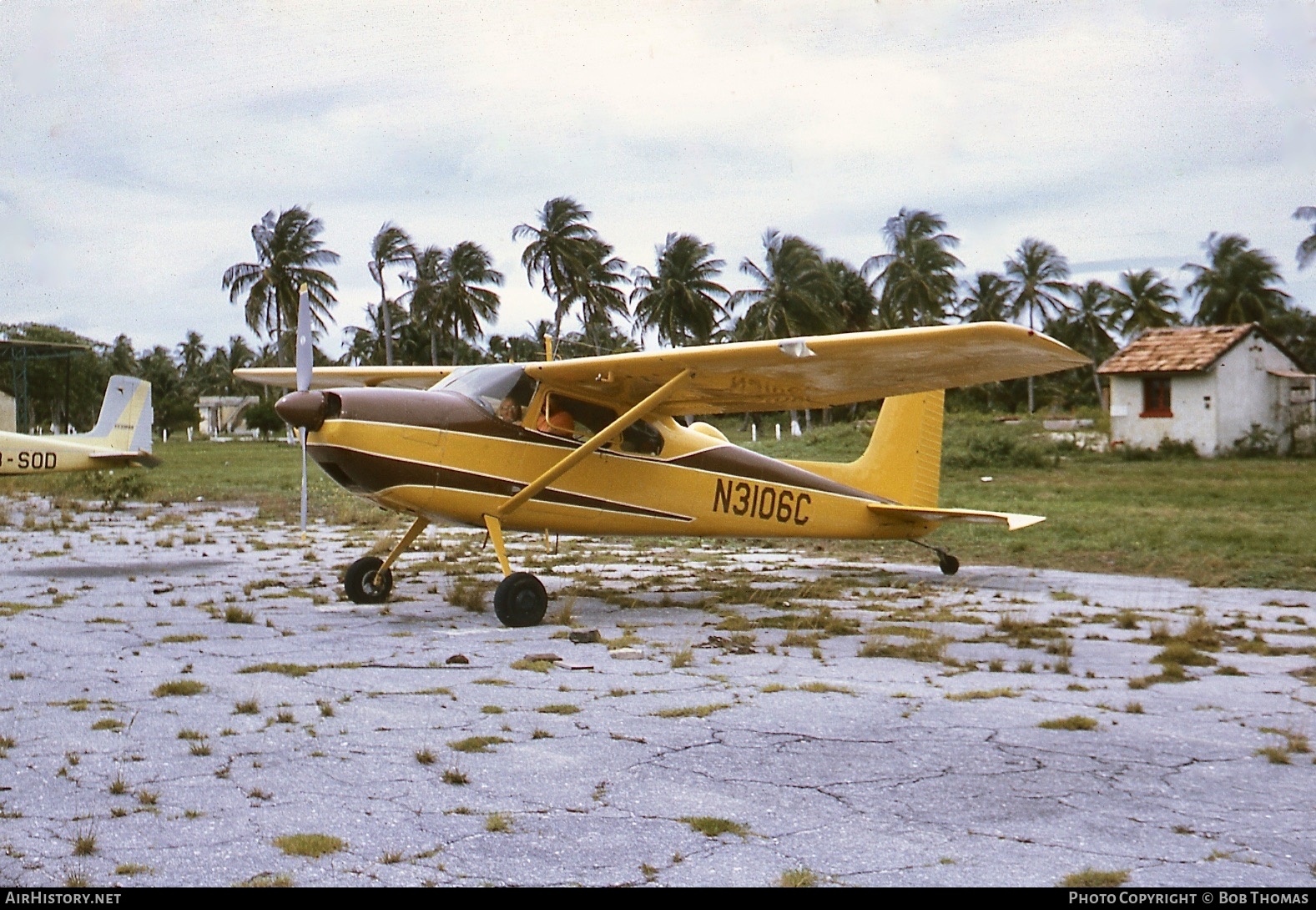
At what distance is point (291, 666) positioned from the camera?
688 centimetres

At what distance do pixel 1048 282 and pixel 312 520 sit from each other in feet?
217

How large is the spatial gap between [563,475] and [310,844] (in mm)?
6565

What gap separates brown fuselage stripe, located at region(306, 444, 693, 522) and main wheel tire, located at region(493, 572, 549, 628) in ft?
3.39

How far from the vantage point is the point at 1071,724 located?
17.8 feet

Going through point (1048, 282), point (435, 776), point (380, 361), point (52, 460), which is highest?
point (1048, 282)

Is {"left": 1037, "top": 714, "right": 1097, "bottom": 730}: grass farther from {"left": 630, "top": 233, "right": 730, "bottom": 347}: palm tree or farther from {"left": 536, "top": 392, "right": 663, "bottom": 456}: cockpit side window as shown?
{"left": 630, "top": 233, "right": 730, "bottom": 347}: palm tree

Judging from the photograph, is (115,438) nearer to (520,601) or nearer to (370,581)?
(370,581)

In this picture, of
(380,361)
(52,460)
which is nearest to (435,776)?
(52,460)

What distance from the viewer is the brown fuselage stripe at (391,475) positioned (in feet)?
29.1

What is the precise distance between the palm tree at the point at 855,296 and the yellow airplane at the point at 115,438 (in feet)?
145

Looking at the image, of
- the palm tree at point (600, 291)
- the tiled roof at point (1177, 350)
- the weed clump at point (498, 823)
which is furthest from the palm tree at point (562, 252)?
the weed clump at point (498, 823)

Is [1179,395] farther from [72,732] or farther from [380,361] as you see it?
[380,361]

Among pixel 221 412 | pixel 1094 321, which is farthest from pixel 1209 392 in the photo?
pixel 221 412

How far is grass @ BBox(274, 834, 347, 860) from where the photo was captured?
11.9 ft
